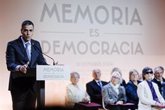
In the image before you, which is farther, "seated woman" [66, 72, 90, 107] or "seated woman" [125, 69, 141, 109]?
"seated woman" [125, 69, 141, 109]

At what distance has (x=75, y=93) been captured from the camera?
18.0 ft

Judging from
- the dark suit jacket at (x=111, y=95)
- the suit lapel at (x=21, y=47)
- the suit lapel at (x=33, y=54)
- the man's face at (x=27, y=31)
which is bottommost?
the dark suit jacket at (x=111, y=95)

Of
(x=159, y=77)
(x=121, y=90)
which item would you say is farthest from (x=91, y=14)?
(x=159, y=77)

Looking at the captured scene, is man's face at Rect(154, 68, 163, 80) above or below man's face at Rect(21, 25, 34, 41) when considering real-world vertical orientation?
below

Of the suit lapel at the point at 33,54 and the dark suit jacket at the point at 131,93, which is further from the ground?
the suit lapel at the point at 33,54

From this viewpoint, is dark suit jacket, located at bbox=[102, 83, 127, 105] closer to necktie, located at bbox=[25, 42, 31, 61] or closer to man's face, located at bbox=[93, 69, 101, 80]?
man's face, located at bbox=[93, 69, 101, 80]

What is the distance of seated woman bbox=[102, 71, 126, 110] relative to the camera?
18.4 ft

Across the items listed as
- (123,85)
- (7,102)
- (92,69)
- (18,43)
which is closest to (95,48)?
(92,69)

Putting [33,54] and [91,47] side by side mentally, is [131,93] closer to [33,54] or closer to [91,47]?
[91,47]

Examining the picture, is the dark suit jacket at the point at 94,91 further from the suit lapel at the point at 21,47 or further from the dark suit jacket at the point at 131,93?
the suit lapel at the point at 21,47

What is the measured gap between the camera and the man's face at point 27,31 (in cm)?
534

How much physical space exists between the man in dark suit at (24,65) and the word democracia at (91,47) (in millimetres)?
224

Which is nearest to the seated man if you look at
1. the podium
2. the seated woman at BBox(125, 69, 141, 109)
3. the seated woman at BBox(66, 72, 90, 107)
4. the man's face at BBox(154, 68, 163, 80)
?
the man's face at BBox(154, 68, 163, 80)

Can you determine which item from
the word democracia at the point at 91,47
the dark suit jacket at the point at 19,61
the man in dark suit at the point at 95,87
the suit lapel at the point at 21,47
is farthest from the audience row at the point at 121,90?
the suit lapel at the point at 21,47
